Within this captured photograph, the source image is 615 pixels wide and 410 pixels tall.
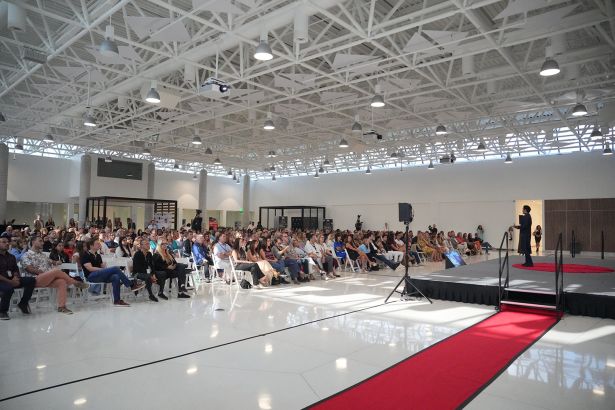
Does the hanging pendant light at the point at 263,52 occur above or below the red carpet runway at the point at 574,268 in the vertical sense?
Result: above

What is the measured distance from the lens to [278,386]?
362 centimetres

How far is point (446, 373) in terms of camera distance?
4020 mm

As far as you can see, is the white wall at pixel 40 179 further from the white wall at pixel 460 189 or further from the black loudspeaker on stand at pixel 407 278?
the black loudspeaker on stand at pixel 407 278

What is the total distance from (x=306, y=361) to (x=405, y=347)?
1313 mm

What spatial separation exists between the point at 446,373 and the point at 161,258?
5509 mm

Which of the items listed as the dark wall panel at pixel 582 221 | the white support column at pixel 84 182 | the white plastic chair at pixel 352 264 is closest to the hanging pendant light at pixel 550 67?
the white plastic chair at pixel 352 264

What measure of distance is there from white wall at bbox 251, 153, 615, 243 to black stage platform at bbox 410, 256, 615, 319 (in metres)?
13.0

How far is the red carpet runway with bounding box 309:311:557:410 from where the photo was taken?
3.34 meters

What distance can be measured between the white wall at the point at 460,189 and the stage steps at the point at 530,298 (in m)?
16.3

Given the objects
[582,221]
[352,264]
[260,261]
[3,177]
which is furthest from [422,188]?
[3,177]

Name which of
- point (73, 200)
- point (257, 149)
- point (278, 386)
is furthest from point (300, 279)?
point (73, 200)

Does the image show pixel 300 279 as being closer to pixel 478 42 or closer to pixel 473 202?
pixel 478 42

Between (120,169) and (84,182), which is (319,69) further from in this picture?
(120,169)

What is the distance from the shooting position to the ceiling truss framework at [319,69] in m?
7.94
